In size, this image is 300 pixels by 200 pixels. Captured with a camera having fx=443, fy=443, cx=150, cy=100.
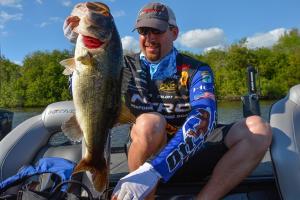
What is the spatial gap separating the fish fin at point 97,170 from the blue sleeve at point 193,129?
0.31m

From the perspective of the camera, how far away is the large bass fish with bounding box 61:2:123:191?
243 centimetres

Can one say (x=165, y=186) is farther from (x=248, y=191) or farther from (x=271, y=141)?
(x=271, y=141)

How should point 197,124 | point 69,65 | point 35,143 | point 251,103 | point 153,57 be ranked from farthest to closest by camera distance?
point 251,103
point 35,143
point 153,57
point 197,124
point 69,65

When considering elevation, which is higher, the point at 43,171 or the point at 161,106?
the point at 161,106

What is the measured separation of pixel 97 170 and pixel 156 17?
4.54ft

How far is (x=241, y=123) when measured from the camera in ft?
10.7

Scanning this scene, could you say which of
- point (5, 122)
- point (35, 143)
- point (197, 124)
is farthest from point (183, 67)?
point (5, 122)

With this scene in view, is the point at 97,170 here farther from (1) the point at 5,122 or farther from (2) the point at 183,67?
(1) the point at 5,122

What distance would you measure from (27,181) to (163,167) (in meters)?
1.18

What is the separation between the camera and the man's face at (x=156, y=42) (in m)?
3.48

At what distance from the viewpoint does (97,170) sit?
104 inches

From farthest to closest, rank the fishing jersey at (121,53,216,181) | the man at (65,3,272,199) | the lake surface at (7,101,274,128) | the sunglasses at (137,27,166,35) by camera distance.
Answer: the lake surface at (7,101,274,128) < the sunglasses at (137,27,166,35) < the fishing jersey at (121,53,216,181) < the man at (65,3,272,199)

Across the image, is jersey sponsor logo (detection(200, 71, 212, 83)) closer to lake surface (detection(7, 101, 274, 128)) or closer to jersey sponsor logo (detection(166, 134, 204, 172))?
jersey sponsor logo (detection(166, 134, 204, 172))

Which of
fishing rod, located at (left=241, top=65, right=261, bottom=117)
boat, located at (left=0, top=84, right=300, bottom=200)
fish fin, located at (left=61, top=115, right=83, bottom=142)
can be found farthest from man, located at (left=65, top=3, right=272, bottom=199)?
fishing rod, located at (left=241, top=65, right=261, bottom=117)
